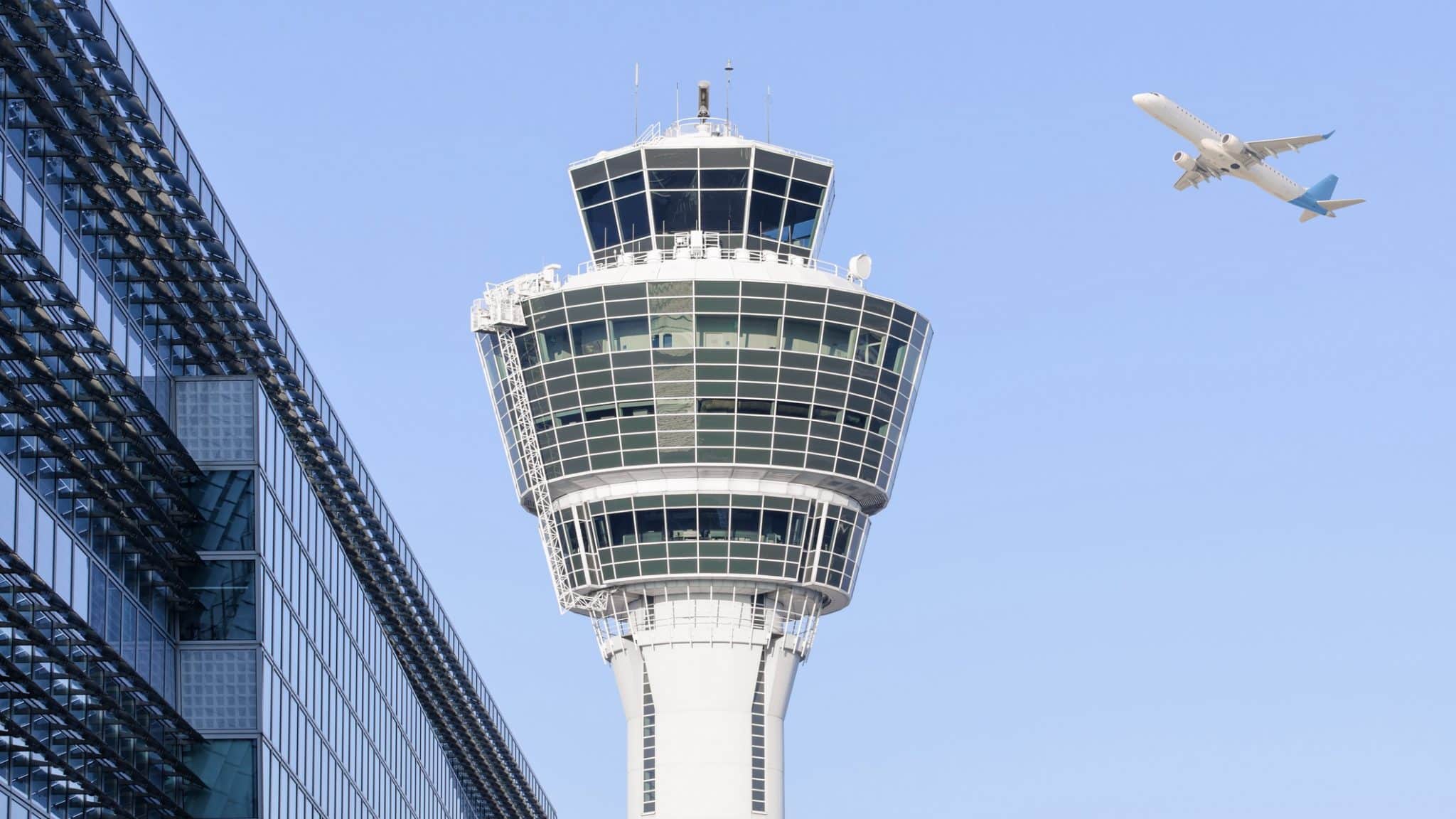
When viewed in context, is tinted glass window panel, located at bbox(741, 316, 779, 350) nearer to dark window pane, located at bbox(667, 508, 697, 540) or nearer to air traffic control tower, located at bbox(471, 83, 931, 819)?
air traffic control tower, located at bbox(471, 83, 931, 819)

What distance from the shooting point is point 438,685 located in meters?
130

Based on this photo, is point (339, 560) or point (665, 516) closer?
point (339, 560)

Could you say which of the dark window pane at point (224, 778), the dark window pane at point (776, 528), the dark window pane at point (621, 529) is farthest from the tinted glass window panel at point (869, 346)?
the dark window pane at point (224, 778)

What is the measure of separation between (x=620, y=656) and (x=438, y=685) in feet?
32.9

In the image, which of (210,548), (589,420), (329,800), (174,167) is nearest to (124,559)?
(210,548)

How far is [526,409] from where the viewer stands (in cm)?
13150

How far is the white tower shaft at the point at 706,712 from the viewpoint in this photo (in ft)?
421

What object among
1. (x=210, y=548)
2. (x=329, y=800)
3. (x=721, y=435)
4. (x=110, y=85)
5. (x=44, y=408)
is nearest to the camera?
(x=44, y=408)

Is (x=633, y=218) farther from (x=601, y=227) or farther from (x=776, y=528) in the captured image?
(x=776, y=528)

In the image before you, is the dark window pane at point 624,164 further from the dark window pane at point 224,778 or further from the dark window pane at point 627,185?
the dark window pane at point 224,778

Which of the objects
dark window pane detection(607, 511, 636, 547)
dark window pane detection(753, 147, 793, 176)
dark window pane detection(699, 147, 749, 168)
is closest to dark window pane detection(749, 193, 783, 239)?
dark window pane detection(753, 147, 793, 176)

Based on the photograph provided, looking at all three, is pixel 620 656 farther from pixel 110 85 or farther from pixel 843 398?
pixel 110 85

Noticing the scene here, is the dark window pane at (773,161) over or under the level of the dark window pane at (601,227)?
over

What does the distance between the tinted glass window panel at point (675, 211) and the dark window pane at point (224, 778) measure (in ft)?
215
